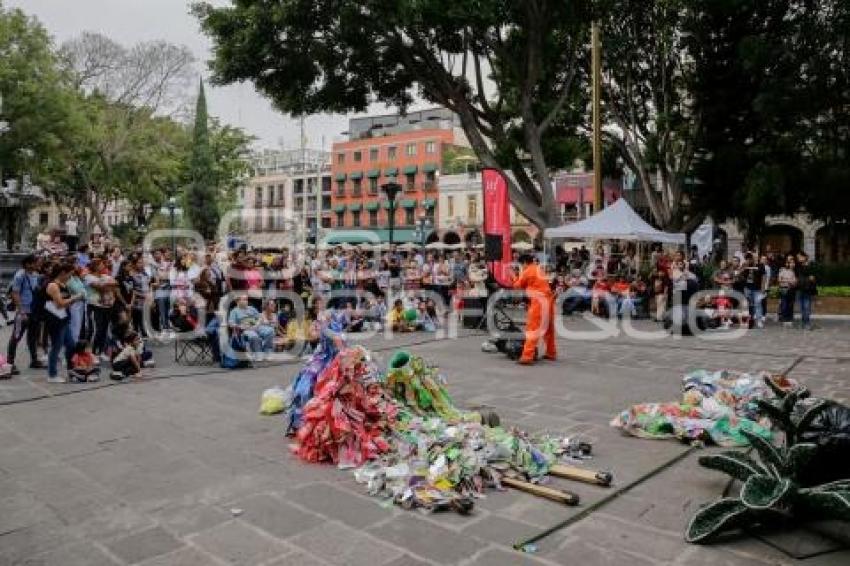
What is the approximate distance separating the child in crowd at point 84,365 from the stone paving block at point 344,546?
17.4 feet

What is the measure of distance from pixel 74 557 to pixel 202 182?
37.7 metres

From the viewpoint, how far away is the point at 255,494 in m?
4.34

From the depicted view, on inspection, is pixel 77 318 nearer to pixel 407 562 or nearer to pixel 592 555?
pixel 407 562

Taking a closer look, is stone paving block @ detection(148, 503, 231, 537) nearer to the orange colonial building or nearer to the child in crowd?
the child in crowd

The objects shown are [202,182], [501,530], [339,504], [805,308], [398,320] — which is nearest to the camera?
[501,530]

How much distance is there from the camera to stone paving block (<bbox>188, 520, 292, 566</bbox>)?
346 centimetres

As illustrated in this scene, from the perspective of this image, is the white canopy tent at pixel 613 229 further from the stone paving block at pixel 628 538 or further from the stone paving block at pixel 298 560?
the stone paving block at pixel 298 560

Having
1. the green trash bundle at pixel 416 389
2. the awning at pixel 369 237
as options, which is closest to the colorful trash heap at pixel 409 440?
the green trash bundle at pixel 416 389

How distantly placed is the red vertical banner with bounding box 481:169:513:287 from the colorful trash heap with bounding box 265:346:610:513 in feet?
22.3

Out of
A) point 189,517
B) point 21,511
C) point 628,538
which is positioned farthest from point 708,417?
point 21,511

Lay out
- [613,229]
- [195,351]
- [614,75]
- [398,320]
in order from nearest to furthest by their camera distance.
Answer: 1. [195,351]
2. [398,320]
3. [613,229]
4. [614,75]

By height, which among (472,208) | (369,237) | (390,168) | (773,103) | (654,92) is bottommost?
(369,237)

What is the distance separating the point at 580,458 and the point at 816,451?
170cm

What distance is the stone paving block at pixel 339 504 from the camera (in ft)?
13.0
